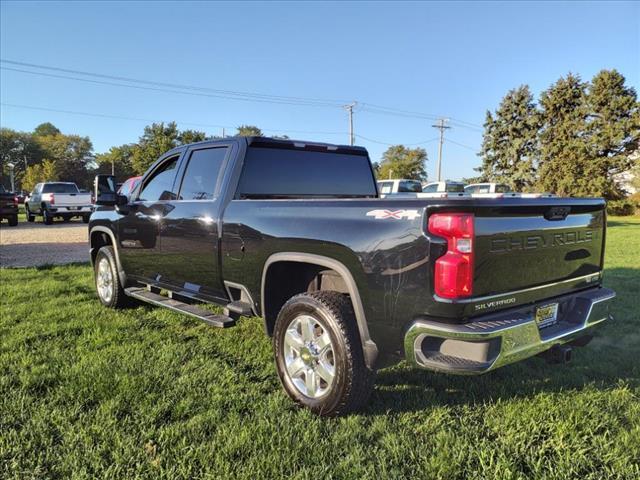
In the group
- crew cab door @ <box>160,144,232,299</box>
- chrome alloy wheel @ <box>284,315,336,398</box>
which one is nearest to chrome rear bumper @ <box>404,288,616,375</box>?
chrome alloy wheel @ <box>284,315,336,398</box>

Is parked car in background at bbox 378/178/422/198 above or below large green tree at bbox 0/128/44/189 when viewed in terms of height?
below

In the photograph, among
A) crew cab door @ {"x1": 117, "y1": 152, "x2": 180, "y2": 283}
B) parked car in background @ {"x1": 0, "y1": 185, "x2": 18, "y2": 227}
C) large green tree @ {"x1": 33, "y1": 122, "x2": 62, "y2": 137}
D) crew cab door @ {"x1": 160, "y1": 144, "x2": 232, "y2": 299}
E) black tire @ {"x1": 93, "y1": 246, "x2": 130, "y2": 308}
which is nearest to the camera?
crew cab door @ {"x1": 160, "y1": 144, "x2": 232, "y2": 299}

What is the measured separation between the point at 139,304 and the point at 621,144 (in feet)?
126

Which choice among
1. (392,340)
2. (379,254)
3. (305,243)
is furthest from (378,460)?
(305,243)

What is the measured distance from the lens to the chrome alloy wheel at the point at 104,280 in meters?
5.71

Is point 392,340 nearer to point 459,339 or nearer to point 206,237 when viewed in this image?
point 459,339

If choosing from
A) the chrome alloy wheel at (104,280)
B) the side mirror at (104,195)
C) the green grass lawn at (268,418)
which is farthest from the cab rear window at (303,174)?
the chrome alloy wheel at (104,280)

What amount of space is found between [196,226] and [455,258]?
2455 millimetres

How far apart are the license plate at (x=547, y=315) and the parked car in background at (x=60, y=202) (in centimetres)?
2086

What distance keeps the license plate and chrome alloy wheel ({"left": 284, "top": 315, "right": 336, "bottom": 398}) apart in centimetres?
129

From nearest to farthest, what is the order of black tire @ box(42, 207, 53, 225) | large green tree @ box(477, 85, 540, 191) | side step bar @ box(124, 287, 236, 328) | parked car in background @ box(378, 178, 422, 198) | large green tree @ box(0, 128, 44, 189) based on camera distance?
side step bar @ box(124, 287, 236, 328) < parked car in background @ box(378, 178, 422, 198) < black tire @ box(42, 207, 53, 225) < large green tree @ box(477, 85, 540, 191) < large green tree @ box(0, 128, 44, 189)

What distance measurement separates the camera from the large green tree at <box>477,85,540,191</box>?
38.4 m

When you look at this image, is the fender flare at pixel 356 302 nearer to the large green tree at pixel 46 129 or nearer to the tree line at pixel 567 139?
the tree line at pixel 567 139

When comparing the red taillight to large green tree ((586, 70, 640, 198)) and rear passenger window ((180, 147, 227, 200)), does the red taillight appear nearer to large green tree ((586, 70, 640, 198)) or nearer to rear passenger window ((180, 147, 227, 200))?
rear passenger window ((180, 147, 227, 200))
